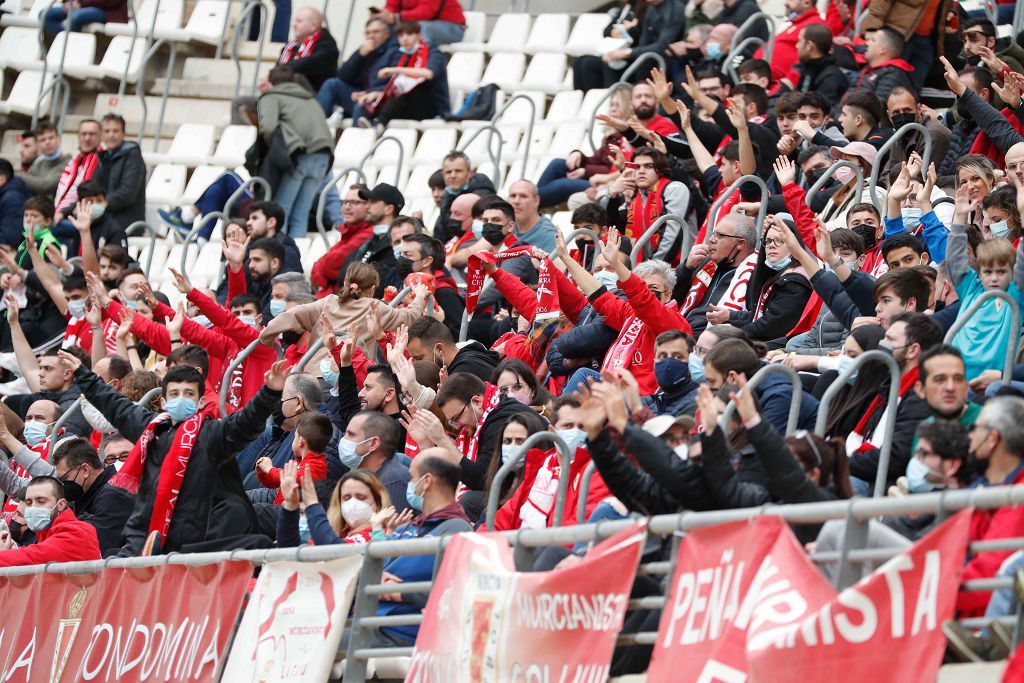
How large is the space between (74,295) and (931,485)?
9.19 m

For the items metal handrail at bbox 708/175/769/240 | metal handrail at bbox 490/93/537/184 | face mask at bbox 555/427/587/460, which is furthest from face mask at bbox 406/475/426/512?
metal handrail at bbox 490/93/537/184

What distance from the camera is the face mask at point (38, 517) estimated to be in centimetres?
1072

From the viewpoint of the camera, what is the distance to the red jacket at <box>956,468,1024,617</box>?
19.9 ft

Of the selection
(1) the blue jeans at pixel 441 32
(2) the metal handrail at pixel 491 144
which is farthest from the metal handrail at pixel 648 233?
(1) the blue jeans at pixel 441 32

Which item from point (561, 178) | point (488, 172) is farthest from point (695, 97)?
point (488, 172)

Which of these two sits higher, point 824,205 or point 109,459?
point 824,205

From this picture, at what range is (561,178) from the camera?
50.6 feet

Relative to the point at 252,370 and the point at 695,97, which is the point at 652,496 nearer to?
the point at 252,370

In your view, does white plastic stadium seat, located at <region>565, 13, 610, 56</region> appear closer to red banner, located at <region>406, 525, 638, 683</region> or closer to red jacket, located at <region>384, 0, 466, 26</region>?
red jacket, located at <region>384, 0, 466, 26</region>

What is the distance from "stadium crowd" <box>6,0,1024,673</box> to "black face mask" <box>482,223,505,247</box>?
2 cm

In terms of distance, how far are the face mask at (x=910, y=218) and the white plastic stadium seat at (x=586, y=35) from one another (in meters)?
7.13

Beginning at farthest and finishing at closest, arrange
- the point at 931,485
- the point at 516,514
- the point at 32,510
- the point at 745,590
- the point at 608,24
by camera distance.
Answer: the point at 608,24 → the point at 32,510 → the point at 516,514 → the point at 931,485 → the point at 745,590

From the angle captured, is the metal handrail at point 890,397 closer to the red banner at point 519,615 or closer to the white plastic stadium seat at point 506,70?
the red banner at point 519,615

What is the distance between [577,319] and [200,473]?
2.77 m
